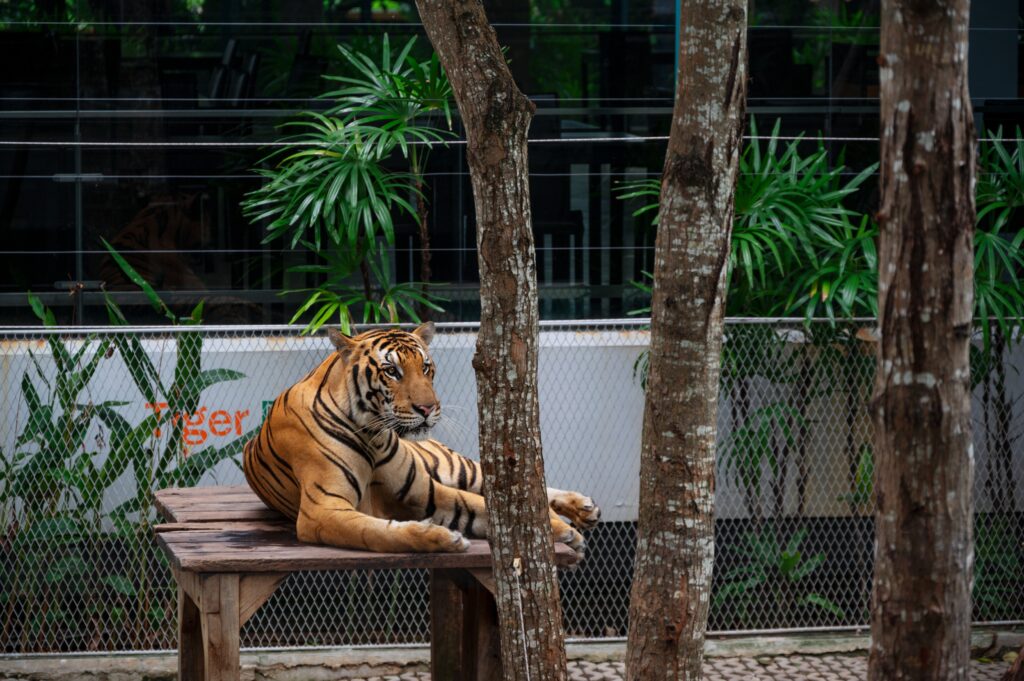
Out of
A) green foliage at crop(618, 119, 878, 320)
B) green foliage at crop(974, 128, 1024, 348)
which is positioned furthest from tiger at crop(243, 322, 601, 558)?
green foliage at crop(974, 128, 1024, 348)

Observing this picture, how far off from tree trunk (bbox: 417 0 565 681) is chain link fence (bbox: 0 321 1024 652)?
260cm

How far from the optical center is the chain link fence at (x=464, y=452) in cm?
639

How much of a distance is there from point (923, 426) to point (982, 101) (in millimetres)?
6216

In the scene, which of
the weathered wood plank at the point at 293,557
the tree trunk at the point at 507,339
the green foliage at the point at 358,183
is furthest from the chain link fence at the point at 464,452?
the tree trunk at the point at 507,339

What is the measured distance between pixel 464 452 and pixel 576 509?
1.79 metres

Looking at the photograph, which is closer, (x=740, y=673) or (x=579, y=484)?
(x=740, y=673)

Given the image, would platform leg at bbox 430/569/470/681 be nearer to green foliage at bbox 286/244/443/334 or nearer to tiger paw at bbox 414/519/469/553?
tiger paw at bbox 414/519/469/553

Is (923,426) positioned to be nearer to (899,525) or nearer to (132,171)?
(899,525)

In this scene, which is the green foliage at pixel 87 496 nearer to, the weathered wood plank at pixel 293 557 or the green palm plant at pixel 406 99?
the green palm plant at pixel 406 99

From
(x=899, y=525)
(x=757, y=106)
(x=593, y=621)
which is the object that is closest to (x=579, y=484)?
(x=593, y=621)

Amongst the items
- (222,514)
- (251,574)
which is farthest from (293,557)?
(222,514)

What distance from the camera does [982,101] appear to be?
8.29 m

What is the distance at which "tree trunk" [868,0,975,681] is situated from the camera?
2.58 m

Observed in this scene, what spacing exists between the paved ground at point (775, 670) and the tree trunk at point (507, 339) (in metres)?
2.48
